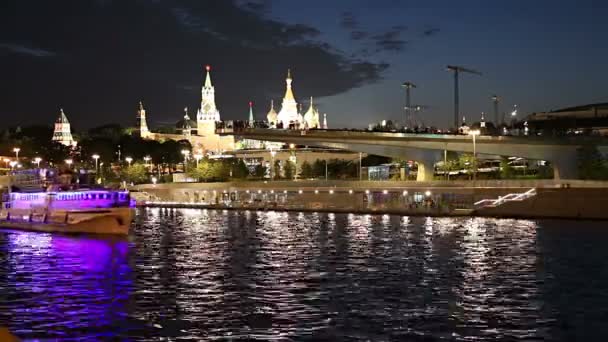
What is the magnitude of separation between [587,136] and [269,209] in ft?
124

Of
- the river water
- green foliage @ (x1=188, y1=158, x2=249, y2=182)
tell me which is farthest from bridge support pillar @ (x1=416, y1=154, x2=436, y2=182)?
green foliage @ (x1=188, y1=158, x2=249, y2=182)

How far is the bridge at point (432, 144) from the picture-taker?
85250 mm

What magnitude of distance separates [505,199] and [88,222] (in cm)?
3789

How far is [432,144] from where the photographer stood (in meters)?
92.5

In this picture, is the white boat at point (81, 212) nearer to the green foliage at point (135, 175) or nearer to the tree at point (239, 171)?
the tree at point (239, 171)

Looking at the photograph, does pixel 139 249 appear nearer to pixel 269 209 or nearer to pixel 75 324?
pixel 75 324

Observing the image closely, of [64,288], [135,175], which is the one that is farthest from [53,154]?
[64,288]

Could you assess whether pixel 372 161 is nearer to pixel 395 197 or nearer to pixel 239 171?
pixel 239 171

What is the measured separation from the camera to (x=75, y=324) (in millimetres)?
22125

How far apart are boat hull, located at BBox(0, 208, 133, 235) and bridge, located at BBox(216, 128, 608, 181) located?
1620 inches

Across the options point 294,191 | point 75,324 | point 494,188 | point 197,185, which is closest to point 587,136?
point 494,188

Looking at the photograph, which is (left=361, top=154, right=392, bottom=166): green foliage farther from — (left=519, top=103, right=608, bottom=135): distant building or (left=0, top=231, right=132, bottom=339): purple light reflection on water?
(left=0, top=231, right=132, bottom=339): purple light reflection on water

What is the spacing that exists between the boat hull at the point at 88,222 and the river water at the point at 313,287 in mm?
3135

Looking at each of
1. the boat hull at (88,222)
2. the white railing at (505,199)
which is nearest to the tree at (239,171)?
the white railing at (505,199)
